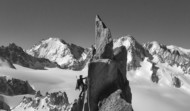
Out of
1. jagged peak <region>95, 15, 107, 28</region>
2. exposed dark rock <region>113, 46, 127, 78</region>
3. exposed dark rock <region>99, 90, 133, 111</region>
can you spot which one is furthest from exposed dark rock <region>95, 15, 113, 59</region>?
exposed dark rock <region>99, 90, 133, 111</region>

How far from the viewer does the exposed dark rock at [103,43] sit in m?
37.5

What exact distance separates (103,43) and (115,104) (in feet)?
25.9

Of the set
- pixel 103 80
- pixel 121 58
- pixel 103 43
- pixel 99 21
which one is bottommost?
pixel 103 80


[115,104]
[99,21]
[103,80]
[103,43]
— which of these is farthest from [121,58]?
[115,104]

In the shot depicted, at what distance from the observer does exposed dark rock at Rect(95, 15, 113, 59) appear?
3753cm

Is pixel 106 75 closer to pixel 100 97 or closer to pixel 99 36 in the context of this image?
pixel 100 97

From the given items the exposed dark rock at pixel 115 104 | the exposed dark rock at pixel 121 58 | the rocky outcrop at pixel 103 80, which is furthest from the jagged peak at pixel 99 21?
the exposed dark rock at pixel 115 104

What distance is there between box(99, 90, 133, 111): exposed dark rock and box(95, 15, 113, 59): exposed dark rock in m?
5.25

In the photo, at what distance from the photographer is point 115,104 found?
3291 cm

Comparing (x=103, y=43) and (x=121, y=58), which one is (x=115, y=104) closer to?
(x=103, y=43)

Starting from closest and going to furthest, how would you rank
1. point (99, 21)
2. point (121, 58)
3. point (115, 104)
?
point (115, 104)
point (99, 21)
point (121, 58)

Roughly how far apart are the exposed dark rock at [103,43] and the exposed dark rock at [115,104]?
5.25m

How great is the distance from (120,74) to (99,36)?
4.99m

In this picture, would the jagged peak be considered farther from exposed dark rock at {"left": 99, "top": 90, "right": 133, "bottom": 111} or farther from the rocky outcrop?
exposed dark rock at {"left": 99, "top": 90, "right": 133, "bottom": 111}
